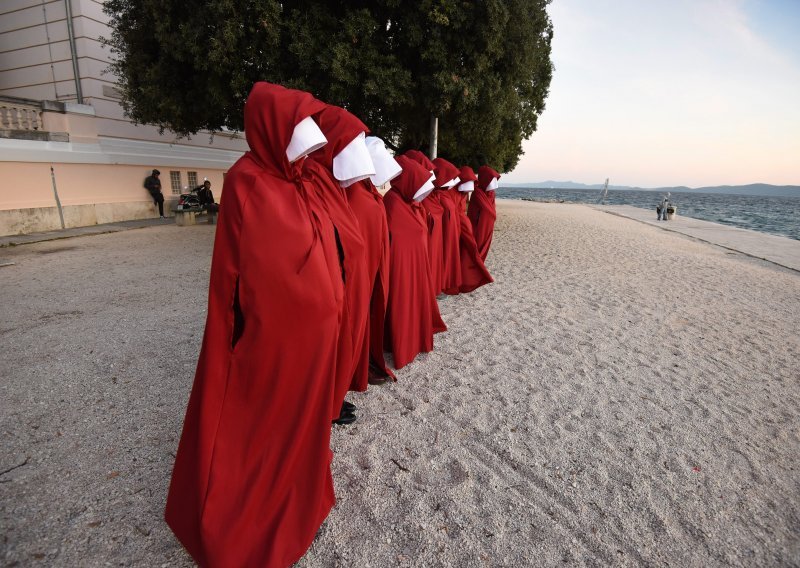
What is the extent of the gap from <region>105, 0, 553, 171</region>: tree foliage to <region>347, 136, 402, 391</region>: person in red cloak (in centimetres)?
552

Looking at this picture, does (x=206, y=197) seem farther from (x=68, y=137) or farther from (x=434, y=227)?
(x=434, y=227)

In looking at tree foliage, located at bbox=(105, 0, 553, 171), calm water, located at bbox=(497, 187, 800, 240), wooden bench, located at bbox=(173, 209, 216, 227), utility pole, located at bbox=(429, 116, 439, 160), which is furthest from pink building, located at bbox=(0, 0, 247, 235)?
calm water, located at bbox=(497, 187, 800, 240)

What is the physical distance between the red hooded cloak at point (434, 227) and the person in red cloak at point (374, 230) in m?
2.13

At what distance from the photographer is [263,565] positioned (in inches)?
83.1

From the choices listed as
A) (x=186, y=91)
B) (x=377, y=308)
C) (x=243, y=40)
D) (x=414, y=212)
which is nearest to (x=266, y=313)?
(x=377, y=308)

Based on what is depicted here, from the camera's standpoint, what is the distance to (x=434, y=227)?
20.6ft

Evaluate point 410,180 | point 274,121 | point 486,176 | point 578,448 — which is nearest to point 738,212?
point 486,176

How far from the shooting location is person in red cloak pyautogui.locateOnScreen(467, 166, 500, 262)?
30.0 feet

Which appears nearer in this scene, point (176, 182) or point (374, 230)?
point (374, 230)

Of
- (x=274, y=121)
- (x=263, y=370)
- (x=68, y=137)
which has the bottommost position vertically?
(x=263, y=370)

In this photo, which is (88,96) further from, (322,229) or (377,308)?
(322,229)

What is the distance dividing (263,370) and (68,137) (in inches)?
592

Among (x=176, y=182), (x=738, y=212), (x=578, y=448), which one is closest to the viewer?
(x=578, y=448)

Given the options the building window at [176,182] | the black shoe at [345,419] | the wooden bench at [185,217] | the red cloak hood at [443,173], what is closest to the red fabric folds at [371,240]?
the black shoe at [345,419]
